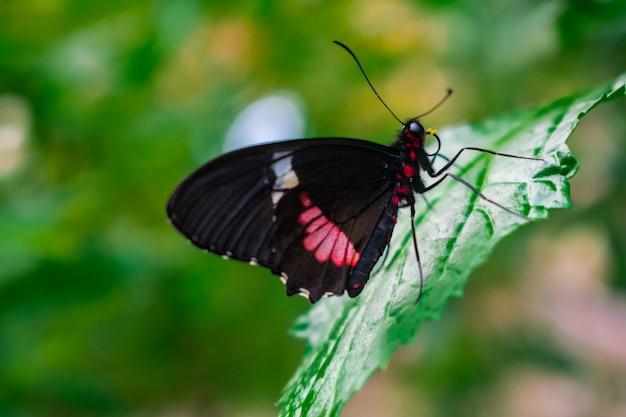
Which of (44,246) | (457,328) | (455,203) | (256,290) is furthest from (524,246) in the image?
(44,246)

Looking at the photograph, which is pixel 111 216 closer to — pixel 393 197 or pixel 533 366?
pixel 393 197

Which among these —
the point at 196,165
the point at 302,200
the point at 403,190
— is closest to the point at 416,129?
the point at 403,190

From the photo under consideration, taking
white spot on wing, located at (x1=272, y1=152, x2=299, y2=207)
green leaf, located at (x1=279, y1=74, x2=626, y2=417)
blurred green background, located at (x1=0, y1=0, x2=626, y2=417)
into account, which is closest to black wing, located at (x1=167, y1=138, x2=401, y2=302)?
white spot on wing, located at (x1=272, y1=152, x2=299, y2=207)

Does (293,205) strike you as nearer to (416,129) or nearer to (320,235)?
(320,235)

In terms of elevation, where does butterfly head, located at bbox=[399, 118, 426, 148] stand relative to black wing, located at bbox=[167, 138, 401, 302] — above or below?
above

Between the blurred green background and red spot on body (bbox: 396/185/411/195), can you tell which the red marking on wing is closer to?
red spot on body (bbox: 396/185/411/195)

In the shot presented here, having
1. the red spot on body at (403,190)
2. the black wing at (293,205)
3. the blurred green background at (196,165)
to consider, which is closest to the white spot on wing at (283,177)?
the black wing at (293,205)
